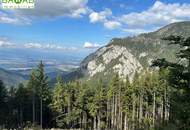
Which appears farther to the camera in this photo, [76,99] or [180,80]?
[76,99]

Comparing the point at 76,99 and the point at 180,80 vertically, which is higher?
the point at 180,80

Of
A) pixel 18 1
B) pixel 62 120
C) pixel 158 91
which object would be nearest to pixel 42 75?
pixel 62 120

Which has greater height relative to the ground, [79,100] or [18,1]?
[18,1]

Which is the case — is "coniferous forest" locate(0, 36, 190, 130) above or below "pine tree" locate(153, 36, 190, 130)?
below

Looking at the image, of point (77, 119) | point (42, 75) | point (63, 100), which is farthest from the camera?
point (77, 119)

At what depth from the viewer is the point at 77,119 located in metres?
85.8

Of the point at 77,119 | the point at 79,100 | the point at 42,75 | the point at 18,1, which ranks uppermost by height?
the point at 18,1

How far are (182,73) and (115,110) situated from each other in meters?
67.4

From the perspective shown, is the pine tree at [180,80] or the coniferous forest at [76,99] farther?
the coniferous forest at [76,99]

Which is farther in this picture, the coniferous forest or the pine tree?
the coniferous forest

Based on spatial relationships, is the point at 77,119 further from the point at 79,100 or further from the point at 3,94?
the point at 3,94

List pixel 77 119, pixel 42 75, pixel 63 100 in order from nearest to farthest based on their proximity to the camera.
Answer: pixel 42 75 → pixel 63 100 → pixel 77 119

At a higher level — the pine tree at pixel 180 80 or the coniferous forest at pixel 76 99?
the pine tree at pixel 180 80

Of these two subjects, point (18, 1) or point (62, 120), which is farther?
point (62, 120)
